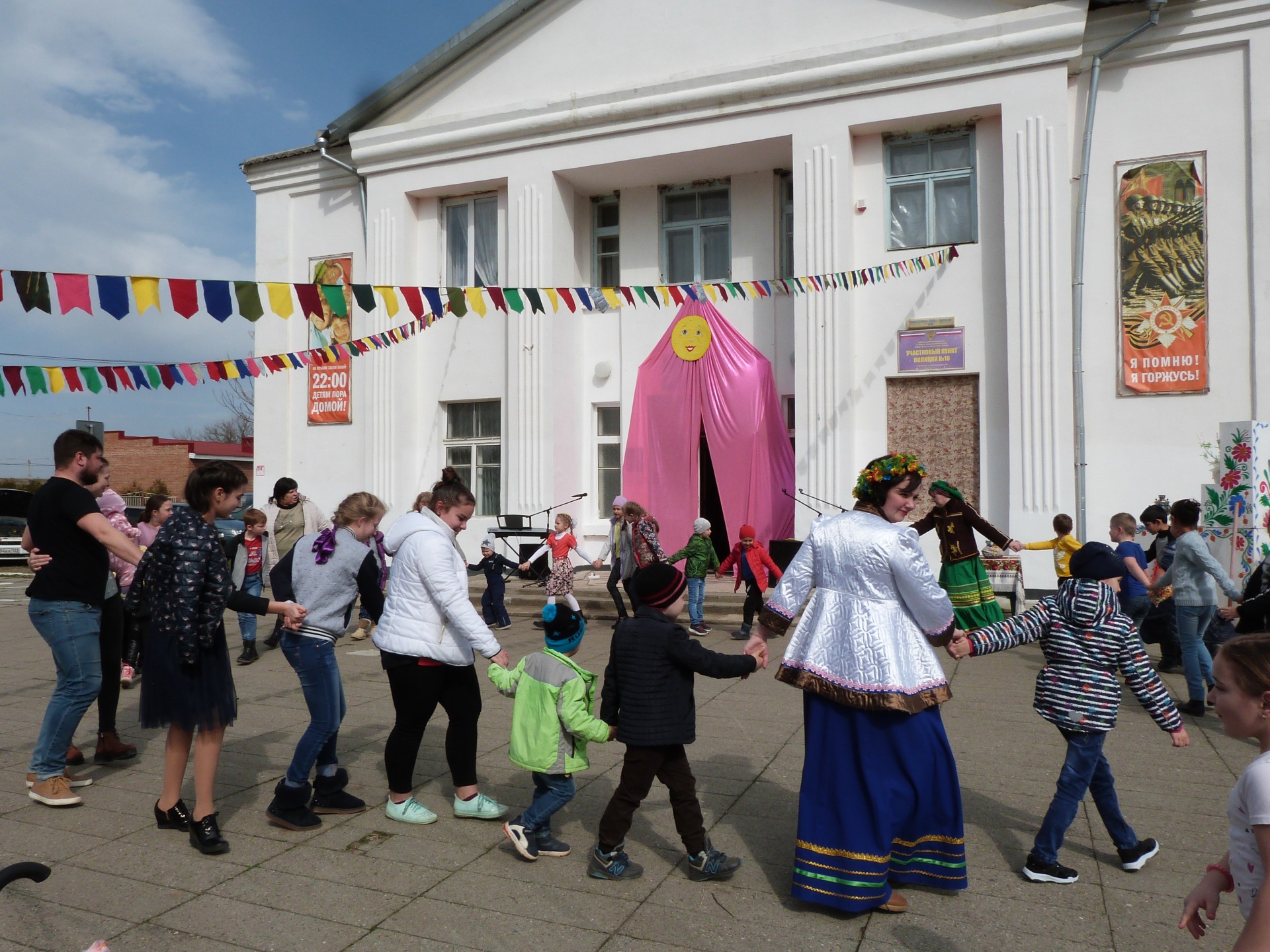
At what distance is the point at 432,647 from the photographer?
458cm

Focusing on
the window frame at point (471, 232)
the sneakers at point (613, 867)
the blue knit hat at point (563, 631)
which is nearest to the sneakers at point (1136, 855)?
the sneakers at point (613, 867)

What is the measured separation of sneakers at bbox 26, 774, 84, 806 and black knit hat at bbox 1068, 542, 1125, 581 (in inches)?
201

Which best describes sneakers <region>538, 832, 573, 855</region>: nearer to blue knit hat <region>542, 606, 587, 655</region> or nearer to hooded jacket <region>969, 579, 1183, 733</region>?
blue knit hat <region>542, 606, 587, 655</region>

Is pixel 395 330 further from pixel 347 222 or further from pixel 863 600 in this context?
pixel 863 600

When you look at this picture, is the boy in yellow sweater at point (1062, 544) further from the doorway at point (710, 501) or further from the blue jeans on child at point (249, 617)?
the blue jeans on child at point (249, 617)

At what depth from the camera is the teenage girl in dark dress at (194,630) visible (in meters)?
4.32

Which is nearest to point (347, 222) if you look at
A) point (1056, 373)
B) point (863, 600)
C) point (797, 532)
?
point (797, 532)

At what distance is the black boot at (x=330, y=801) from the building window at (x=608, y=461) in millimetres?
11792

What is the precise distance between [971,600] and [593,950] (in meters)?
6.10

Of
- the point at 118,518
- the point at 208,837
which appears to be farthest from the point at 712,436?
the point at 208,837

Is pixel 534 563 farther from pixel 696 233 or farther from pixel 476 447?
pixel 696 233

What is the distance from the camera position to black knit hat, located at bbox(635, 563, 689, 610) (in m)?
4.04

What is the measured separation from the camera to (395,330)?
14391mm

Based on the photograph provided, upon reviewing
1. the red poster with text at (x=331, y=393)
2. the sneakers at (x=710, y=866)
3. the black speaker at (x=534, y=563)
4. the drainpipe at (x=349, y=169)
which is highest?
the drainpipe at (x=349, y=169)
